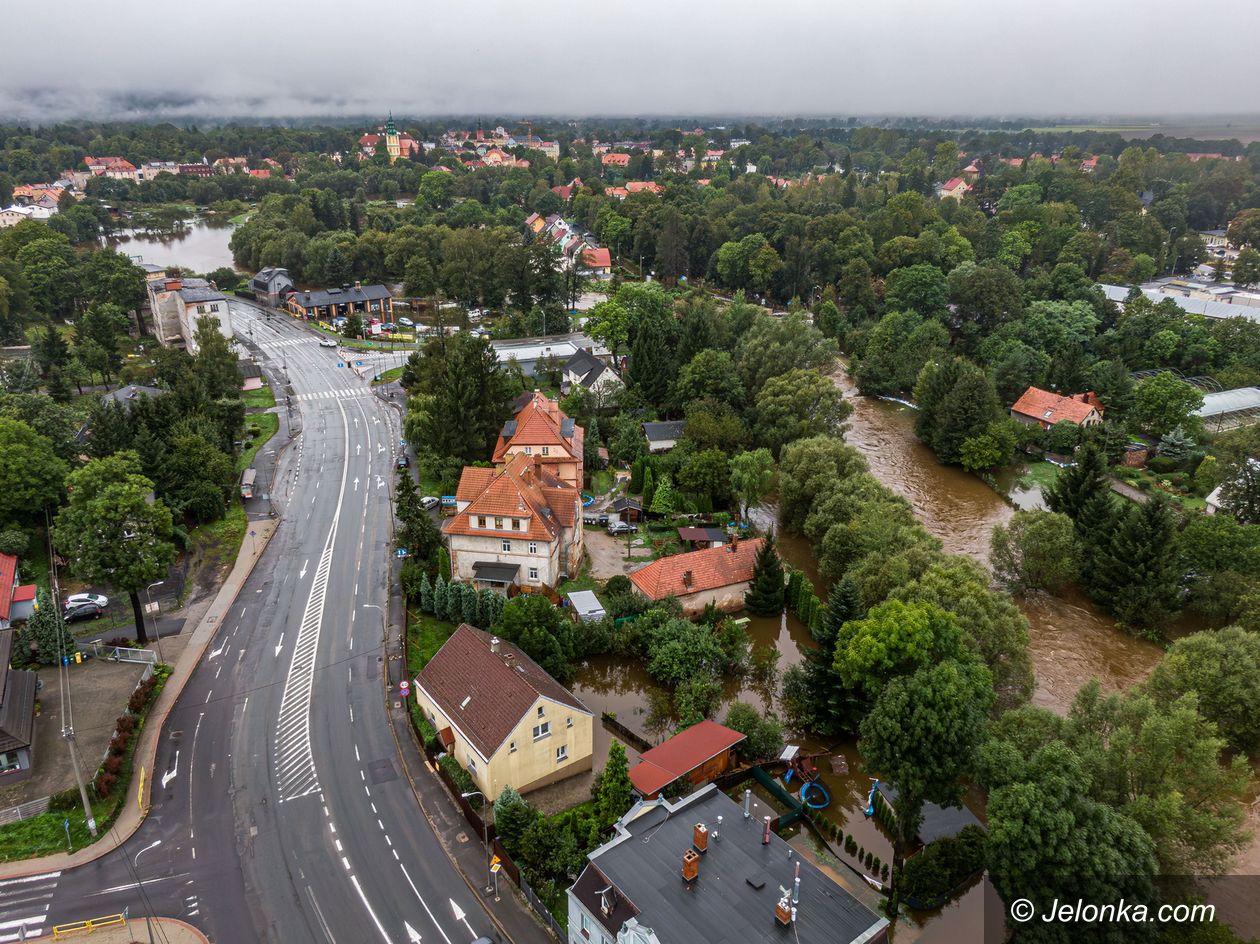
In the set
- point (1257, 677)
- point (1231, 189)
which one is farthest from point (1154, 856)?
point (1231, 189)

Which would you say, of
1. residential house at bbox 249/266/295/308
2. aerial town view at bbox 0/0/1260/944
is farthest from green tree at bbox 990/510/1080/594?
residential house at bbox 249/266/295/308

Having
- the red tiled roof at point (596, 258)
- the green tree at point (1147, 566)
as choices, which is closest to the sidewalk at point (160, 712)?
the green tree at point (1147, 566)

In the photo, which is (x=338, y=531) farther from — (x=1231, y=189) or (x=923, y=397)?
(x=1231, y=189)

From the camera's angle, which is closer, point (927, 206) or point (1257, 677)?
point (1257, 677)

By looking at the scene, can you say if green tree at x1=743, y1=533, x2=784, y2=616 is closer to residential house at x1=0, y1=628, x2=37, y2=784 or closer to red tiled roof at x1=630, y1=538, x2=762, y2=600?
red tiled roof at x1=630, y1=538, x2=762, y2=600

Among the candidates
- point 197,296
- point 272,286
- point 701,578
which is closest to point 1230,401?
point 701,578

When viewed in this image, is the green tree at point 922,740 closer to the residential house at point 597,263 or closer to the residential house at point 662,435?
the residential house at point 662,435

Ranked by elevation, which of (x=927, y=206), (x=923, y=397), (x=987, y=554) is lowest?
(x=987, y=554)

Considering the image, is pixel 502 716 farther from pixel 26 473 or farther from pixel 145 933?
pixel 26 473
